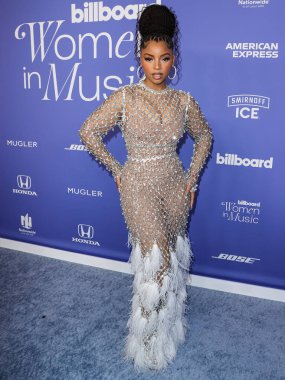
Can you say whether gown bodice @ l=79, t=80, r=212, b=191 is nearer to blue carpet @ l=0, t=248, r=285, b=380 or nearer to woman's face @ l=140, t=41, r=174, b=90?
woman's face @ l=140, t=41, r=174, b=90

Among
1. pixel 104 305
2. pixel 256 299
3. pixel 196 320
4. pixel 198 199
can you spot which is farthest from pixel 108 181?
pixel 256 299

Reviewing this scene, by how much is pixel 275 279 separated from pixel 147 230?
1.33 metres

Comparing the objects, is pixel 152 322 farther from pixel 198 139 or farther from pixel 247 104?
pixel 247 104

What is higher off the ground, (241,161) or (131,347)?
(241,161)

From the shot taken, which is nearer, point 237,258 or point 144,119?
point 144,119

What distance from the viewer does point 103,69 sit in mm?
2850

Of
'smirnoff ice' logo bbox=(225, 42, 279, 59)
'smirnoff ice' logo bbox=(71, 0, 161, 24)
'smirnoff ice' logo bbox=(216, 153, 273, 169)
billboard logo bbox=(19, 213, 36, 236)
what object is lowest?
billboard logo bbox=(19, 213, 36, 236)

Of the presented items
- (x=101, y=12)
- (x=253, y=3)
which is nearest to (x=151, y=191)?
(x=253, y=3)

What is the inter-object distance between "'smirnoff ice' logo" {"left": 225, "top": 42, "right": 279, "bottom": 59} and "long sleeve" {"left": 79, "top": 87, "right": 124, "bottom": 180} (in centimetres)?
91

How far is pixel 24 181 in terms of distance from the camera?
11.4 ft

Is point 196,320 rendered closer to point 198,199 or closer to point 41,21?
point 198,199

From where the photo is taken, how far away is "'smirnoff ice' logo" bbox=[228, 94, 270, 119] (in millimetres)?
2533

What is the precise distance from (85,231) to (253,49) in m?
1.94

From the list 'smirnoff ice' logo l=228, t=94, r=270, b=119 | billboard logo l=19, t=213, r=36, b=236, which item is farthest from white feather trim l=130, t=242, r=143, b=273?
billboard logo l=19, t=213, r=36, b=236
